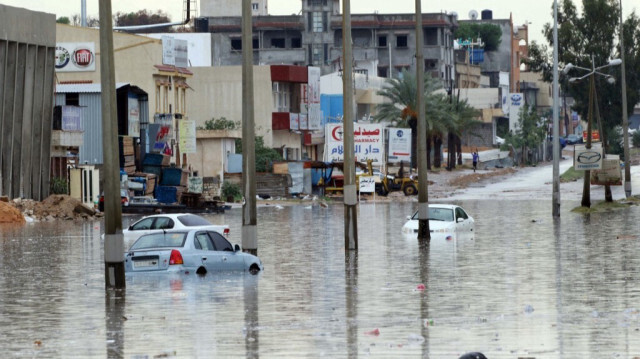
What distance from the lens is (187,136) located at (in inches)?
3337

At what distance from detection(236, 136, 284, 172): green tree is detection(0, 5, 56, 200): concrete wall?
23941 mm

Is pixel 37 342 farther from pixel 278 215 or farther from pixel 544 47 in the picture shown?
pixel 544 47

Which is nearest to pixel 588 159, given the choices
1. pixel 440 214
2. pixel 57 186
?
pixel 440 214

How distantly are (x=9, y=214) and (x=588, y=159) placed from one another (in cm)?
2448

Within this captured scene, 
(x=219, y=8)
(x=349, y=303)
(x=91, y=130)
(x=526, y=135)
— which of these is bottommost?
(x=349, y=303)

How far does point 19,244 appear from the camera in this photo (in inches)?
1693

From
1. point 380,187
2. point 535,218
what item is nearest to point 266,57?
point 380,187

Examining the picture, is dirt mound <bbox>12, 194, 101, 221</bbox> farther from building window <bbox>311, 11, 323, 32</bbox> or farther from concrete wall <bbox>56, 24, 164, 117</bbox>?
building window <bbox>311, 11, 323, 32</bbox>

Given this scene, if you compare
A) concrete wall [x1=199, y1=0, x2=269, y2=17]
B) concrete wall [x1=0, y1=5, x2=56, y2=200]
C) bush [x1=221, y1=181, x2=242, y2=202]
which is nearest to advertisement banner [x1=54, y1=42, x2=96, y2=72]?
bush [x1=221, y1=181, x2=242, y2=202]

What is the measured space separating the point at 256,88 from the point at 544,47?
21.1m

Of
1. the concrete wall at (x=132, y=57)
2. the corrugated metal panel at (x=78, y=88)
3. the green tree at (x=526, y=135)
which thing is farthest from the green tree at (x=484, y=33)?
the corrugated metal panel at (x=78, y=88)

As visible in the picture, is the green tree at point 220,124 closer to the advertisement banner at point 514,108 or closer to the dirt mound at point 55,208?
the dirt mound at point 55,208

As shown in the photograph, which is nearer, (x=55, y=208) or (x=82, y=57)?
(x=55, y=208)

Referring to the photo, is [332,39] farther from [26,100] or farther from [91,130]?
[26,100]
